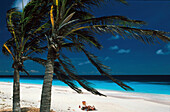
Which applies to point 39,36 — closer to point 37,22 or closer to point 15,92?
point 37,22

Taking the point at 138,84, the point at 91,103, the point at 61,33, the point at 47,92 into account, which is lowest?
the point at 138,84

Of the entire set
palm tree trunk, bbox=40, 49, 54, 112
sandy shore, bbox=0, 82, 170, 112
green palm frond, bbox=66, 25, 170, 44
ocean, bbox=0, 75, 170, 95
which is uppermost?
green palm frond, bbox=66, 25, 170, 44

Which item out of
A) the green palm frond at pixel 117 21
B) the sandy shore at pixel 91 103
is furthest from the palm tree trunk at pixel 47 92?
the sandy shore at pixel 91 103

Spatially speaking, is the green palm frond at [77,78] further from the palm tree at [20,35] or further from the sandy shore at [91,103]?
the sandy shore at [91,103]

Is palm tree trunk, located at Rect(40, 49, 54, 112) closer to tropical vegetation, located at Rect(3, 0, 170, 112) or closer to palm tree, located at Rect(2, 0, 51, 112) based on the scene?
tropical vegetation, located at Rect(3, 0, 170, 112)

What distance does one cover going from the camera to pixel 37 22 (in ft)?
17.1

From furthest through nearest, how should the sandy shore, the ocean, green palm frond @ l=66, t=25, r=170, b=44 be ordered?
the ocean
the sandy shore
green palm frond @ l=66, t=25, r=170, b=44

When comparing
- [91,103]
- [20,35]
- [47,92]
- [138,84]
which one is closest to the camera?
[47,92]

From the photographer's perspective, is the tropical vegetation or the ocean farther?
the ocean

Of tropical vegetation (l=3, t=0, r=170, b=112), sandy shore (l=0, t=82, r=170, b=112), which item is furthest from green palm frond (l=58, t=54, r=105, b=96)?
sandy shore (l=0, t=82, r=170, b=112)

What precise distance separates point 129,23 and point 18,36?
12.0 ft

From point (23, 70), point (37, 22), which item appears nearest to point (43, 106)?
point (23, 70)

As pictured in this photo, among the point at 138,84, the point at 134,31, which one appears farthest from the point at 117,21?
the point at 138,84

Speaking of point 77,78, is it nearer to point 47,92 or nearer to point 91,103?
point 47,92
